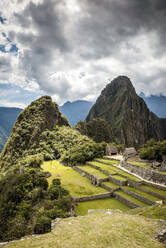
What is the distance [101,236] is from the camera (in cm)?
824

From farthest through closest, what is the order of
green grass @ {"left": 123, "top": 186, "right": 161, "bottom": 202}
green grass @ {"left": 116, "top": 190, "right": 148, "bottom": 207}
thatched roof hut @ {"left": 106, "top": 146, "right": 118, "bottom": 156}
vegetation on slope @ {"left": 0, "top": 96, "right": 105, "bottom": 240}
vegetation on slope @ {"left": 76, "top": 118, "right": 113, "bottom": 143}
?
vegetation on slope @ {"left": 76, "top": 118, "right": 113, "bottom": 143}, thatched roof hut @ {"left": 106, "top": 146, "right": 118, "bottom": 156}, green grass @ {"left": 123, "top": 186, "right": 161, "bottom": 202}, green grass @ {"left": 116, "top": 190, "right": 148, "bottom": 207}, vegetation on slope @ {"left": 0, "top": 96, "right": 105, "bottom": 240}

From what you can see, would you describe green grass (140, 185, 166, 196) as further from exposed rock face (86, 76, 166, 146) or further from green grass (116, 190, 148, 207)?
exposed rock face (86, 76, 166, 146)

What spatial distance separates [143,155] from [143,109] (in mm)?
124978

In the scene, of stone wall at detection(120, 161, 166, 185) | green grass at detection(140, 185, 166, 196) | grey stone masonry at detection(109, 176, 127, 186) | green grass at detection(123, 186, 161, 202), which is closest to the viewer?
green grass at detection(123, 186, 161, 202)

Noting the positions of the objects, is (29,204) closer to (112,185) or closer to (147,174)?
(112,185)

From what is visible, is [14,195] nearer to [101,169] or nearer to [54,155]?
[101,169]

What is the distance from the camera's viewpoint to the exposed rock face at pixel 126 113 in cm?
12075

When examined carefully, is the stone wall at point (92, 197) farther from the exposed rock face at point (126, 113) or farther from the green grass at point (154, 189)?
the exposed rock face at point (126, 113)

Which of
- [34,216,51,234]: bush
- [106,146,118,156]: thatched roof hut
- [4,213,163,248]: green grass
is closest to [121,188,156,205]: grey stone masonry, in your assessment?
[4,213,163,248]: green grass

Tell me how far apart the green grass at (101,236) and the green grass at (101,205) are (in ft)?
26.5

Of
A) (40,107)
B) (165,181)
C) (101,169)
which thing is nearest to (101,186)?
(101,169)

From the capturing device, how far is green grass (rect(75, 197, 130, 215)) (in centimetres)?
1775

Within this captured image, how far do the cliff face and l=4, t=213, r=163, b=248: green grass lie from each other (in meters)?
51.1

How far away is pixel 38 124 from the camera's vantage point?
64.7 meters
